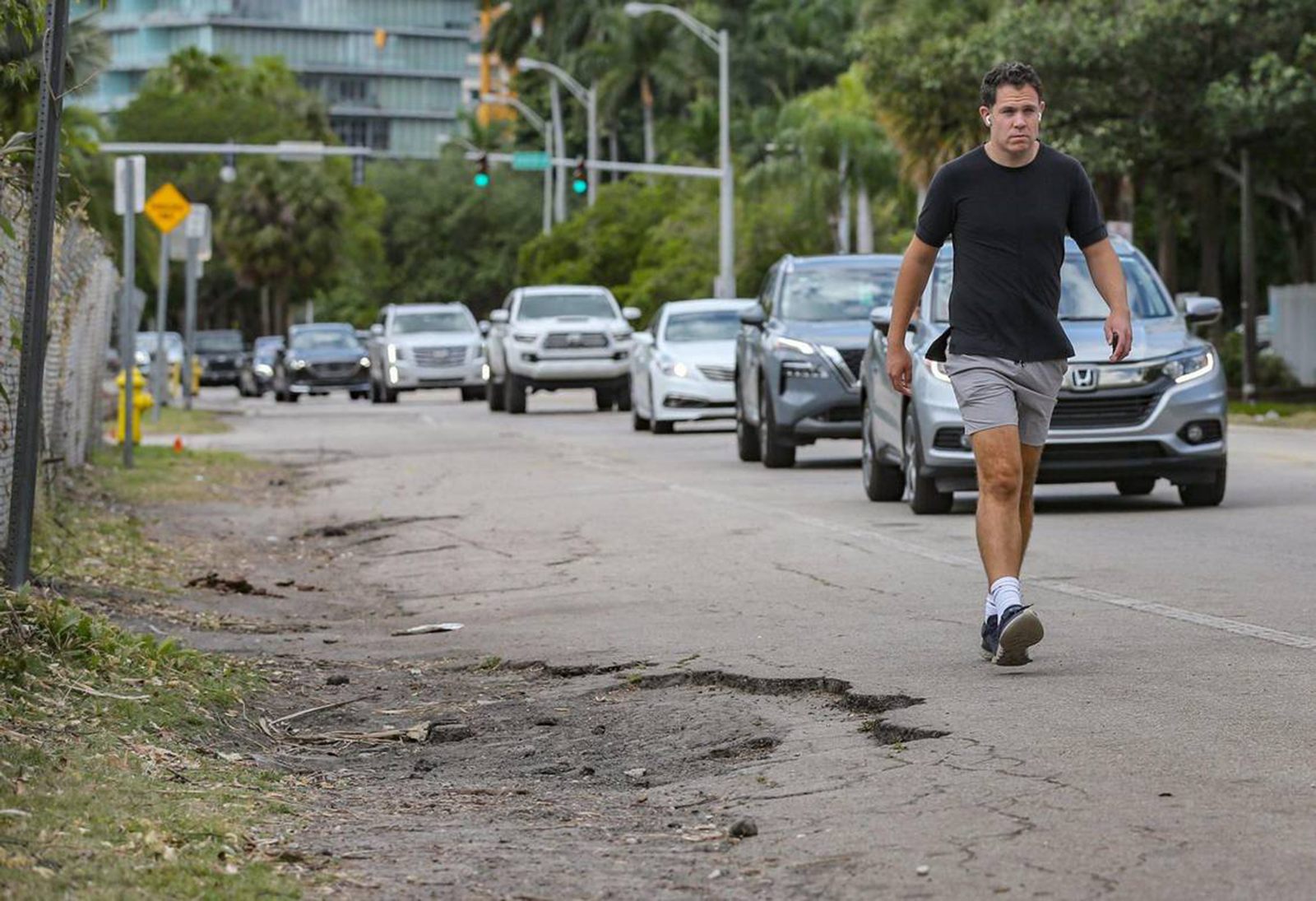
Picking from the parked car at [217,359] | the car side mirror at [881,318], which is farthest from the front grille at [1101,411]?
the parked car at [217,359]

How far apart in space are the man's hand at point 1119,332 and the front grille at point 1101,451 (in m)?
6.37

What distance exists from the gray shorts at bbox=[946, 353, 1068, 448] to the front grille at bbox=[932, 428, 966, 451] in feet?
21.3

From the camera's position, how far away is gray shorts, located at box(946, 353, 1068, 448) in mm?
8766

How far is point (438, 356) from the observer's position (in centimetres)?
4578

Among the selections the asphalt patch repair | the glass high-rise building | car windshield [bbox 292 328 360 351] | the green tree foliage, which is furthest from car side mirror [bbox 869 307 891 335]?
the glass high-rise building

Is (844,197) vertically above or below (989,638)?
above

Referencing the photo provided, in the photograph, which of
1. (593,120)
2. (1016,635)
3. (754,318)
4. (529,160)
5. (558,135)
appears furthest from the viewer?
(558,135)

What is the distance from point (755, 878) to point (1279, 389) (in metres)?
35.7

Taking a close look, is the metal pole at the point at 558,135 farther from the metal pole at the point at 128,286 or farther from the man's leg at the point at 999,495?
the man's leg at the point at 999,495

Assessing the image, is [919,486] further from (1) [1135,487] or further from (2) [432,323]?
(2) [432,323]

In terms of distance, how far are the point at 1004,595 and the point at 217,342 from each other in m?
66.1

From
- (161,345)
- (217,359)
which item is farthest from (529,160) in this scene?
(161,345)

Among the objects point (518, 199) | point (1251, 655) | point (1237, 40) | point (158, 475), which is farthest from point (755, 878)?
Answer: point (518, 199)

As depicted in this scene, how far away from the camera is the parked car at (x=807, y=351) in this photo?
21.4 meters
